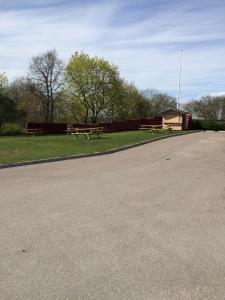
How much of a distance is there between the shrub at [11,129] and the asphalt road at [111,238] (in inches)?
1344

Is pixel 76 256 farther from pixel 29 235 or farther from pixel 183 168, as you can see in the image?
pixel 183 168

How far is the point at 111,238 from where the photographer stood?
6375 millimetres

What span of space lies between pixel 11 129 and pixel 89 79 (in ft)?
81.1

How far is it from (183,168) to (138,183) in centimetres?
409

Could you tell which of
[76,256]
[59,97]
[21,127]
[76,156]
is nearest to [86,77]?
[59,97]

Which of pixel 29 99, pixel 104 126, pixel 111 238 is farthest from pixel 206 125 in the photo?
pixel 111 238

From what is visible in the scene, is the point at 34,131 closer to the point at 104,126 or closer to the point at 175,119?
the point at 104,126

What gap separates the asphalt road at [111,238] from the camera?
461cm

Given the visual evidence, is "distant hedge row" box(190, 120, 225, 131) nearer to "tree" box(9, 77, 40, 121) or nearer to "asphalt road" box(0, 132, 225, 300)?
"tree" box(9, 77, 40, 121)

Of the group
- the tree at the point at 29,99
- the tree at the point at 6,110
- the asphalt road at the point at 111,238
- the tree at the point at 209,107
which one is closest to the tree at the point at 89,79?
the tree at the point at 29,99

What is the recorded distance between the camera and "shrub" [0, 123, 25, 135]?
45.5 meters

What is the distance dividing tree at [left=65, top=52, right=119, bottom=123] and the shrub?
21821 millimetres

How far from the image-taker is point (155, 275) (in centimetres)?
494

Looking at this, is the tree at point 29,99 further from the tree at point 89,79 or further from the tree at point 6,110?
the tree at point 6,110
